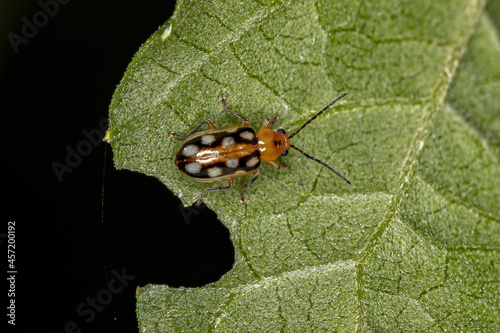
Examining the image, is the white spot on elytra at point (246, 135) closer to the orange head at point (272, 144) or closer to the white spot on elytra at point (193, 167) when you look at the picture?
the orange head at point (272, 144)

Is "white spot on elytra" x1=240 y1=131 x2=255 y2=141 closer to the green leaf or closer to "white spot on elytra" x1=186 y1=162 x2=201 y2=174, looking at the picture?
the green leaf

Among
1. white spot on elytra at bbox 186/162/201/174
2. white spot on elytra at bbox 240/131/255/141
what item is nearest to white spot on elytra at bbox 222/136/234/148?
white spot on elytra at bbox 240/131/255/141

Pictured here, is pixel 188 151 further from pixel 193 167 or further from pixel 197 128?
pixel 197 128

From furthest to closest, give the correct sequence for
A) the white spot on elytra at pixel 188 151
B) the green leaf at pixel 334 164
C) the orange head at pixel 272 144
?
the orange head at pixel 272 144
the white spot on elytra at pixel 188 151
the green leaf at pixel 334 164

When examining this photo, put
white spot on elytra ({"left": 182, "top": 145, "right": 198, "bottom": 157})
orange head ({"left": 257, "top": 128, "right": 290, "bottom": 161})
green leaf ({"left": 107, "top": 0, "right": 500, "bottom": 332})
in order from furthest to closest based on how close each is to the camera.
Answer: orange head ({"left": 257, "top": 128, "right": 290, "bottom": 161}) < white spot on elytra ({"left": 182, "top": 145, "right": 198, "bottom": 157}) < green leaf ({"left": 107, "top": 0, "right": 500, "bottom": 332})

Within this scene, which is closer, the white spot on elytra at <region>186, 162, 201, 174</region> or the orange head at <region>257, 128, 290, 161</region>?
the white spot on elytra at <region>186, 162, 201, 174</region>

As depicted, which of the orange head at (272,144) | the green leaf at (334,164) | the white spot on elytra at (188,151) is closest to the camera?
the green leaf at (334,164)

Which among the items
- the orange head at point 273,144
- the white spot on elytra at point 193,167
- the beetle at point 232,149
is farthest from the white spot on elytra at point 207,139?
the orange head at point 273,144

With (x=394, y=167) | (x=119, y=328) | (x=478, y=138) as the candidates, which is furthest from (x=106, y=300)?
(x=478, y=138)
